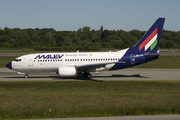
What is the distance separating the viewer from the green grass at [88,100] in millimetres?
15672

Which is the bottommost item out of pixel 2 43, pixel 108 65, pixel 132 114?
pixel 132 114

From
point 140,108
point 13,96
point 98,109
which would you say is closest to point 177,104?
point 140,108

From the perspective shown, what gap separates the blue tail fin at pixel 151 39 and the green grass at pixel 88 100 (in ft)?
25.3

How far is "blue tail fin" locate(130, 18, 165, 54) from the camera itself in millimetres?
34031

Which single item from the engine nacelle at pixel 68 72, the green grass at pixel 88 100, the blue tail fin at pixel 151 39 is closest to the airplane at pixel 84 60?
the blue tail fin at pixel 151 39

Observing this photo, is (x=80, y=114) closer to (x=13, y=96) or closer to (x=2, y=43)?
(x=13, y=96)

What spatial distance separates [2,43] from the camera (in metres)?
128

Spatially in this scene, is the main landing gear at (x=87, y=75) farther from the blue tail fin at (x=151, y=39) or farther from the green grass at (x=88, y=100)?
the blue tail fin at (x=151, y=39)

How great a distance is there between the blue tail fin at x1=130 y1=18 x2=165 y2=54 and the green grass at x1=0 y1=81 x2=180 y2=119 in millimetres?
7711

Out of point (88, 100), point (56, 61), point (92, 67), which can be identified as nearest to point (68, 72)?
point (56, 61)

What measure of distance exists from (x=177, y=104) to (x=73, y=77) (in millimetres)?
18934

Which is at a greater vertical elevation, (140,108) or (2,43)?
(2,43)

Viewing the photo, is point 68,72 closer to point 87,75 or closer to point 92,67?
point 87,75

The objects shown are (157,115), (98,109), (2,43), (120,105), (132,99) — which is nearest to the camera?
(157,115)
